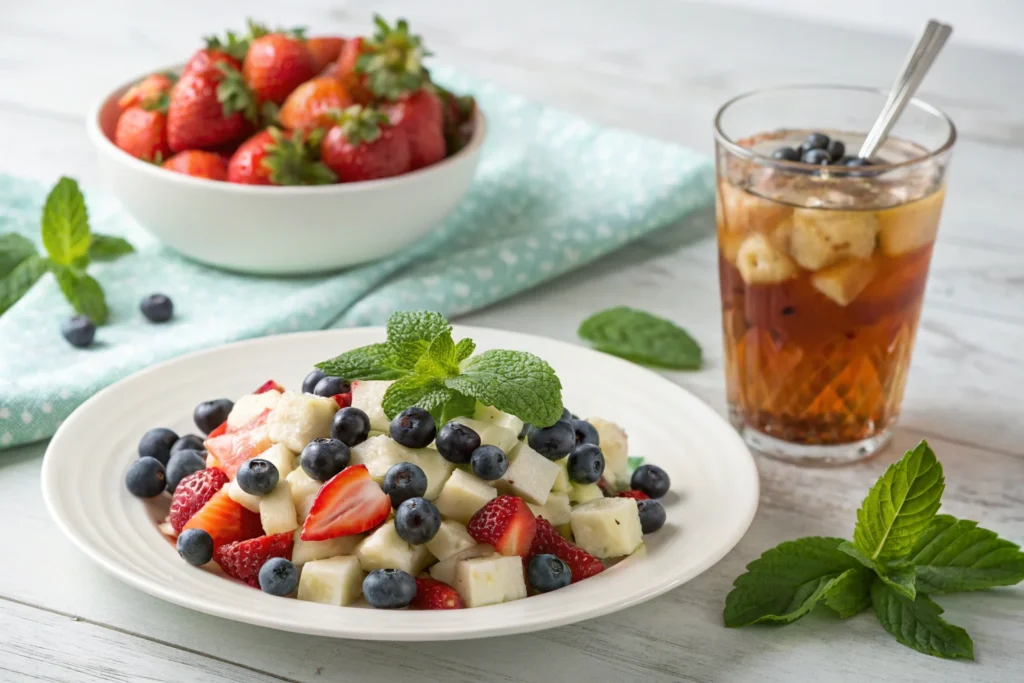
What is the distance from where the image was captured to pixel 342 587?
147 centimetres

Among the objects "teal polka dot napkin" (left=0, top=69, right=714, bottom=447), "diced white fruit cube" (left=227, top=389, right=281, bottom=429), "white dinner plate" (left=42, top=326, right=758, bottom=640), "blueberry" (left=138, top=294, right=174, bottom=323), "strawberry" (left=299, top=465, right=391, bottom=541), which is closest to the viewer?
"white dinner plate" (left=42, top=326, right=758, bottom=640)

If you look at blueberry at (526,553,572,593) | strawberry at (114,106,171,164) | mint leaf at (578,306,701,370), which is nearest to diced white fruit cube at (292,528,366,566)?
blueberry at (526,553,572,593)

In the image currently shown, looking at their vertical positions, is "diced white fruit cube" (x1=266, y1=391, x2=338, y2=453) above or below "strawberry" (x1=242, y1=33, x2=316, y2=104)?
below

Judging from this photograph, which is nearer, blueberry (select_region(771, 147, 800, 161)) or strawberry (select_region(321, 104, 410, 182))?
blueberry (select_region(771, 147, 800, 161))

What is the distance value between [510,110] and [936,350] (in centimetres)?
137

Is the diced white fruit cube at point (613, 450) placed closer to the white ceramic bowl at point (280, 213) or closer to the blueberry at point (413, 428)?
the blueberry at point (413, 428)

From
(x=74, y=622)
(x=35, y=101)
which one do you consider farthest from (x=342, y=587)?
(x=35, y=101)

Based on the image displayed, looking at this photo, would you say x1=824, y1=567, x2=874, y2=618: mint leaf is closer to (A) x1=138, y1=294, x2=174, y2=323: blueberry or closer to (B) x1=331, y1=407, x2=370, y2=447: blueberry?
(B) x1=331, y1=407, x2=370, y2=447: blueberry

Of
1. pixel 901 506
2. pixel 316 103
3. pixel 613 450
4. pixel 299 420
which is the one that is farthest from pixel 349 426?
pixel 316 103

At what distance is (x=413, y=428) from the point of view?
1.58 m

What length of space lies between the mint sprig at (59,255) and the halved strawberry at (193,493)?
0.84 metres

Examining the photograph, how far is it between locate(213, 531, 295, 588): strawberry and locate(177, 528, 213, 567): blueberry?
0.8 inches

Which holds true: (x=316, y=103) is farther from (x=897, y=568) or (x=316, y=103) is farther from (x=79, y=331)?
(x=897, y=568)

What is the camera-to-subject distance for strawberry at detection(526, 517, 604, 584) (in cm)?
155
